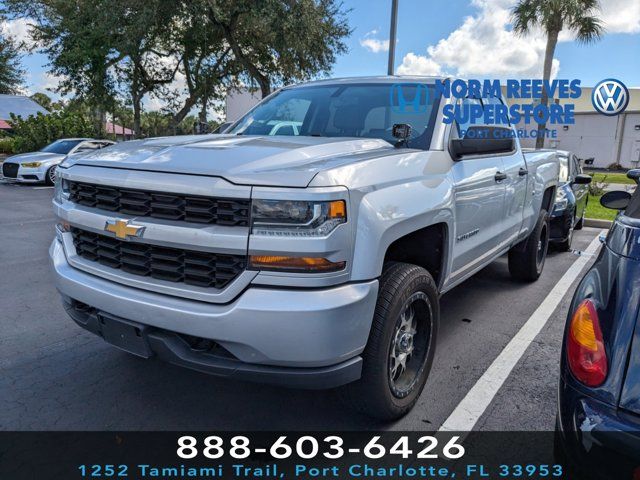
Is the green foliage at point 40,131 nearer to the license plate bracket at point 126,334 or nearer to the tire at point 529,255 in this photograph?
the tire at point 529,255

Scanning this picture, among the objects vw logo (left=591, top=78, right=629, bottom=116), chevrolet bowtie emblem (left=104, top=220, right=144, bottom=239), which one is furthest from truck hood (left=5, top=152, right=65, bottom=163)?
vw logo (left=591, top=78, right=629, bottom=116)

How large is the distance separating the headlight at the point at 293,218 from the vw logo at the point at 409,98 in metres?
1.67

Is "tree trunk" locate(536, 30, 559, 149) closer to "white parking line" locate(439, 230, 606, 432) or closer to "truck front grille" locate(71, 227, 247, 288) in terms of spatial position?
"white parking line" locate(439, 230, 606, 432)

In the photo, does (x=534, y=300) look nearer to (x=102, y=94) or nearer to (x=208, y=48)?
(x=208, y=48)

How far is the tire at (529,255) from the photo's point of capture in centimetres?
551

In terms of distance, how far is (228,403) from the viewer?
9.94 ft

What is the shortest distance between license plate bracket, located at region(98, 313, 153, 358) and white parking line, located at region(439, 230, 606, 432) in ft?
5.43

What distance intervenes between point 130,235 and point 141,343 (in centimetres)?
52

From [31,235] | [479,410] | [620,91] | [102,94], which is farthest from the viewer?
[620,91]

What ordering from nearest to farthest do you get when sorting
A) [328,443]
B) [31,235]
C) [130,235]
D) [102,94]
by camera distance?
[130,235], [328,443], [31,235], [102,94]

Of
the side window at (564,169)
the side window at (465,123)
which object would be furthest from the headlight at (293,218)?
the side window at (564,169)

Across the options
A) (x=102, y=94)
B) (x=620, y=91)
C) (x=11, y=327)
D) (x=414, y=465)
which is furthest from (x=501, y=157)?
(x=620, y=91)

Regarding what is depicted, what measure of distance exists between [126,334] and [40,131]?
2505 cm

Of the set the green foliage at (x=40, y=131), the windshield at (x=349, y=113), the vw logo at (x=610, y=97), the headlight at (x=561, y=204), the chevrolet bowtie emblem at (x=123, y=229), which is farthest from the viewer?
the vw logo at (x=610, y=97)
